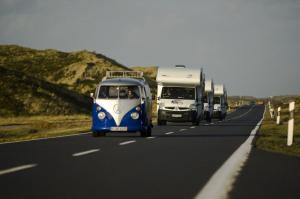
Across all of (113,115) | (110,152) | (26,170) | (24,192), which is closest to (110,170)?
(26,170)

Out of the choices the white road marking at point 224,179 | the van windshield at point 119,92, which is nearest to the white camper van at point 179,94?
the van windshield at point 119,92

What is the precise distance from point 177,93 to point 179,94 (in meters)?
0.12

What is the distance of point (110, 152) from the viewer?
14.5 meters

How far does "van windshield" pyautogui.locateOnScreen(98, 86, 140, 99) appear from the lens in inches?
869

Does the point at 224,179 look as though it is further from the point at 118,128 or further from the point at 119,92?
the point at 119,92

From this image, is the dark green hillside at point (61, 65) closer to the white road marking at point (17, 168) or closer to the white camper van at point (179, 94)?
the white camper van at point (179, 94)

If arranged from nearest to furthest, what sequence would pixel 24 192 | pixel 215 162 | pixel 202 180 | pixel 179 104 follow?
pixel 24 192 → pixel 202 180 → pixel 215 162 → pixel 179 104

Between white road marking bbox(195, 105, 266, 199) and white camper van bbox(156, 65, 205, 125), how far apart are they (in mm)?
18700

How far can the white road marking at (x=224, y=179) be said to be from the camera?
8.15 meters

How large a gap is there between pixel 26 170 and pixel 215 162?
3.83 m

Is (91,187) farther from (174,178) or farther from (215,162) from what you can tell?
(215,162)

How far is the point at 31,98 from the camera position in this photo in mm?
71250

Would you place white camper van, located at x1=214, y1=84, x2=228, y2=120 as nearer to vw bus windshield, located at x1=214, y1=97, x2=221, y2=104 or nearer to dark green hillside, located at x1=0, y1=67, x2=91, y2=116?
vw bus windshield, located at x1=214, y1=97, x2=221, y2=104

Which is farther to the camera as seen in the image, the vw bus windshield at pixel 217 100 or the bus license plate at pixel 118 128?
the vw bus windshield at pixel 217 100
